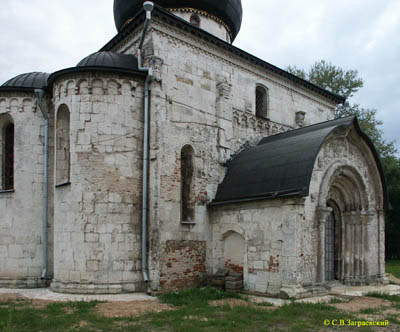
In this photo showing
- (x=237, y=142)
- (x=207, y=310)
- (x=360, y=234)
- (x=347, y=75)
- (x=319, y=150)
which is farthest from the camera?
(x=347, y=75)

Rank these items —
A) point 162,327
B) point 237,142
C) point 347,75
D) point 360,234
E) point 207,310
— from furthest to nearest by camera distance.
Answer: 1. point 347,75
2. point 237,142
3. point 360,234
4. point 207,310
5. point 162,327

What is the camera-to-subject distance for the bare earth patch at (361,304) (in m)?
9.64

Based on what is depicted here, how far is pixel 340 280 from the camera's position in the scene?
13.7 meters

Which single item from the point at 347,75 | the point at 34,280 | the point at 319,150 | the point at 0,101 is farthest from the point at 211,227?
the point at 347,75

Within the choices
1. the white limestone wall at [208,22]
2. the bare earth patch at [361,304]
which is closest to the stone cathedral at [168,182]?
the bare earth patch at [361,304]

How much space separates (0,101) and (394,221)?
86.6 feet

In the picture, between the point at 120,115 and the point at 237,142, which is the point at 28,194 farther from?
the point at 237,142

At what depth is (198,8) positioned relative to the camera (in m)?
15.9

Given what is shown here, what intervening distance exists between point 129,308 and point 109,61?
7.13 metres

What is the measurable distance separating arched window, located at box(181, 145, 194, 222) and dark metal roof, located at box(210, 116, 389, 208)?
83cm

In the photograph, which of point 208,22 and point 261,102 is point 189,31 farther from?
point 261,102

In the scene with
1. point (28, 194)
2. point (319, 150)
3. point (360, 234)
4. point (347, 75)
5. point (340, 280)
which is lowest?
point (340, 280)

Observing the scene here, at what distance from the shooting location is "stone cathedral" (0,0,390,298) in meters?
11.6

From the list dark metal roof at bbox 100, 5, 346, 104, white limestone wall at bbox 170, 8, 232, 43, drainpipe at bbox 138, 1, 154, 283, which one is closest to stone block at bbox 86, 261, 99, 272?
drainpipe at bbox 138, 1, 154, 283
